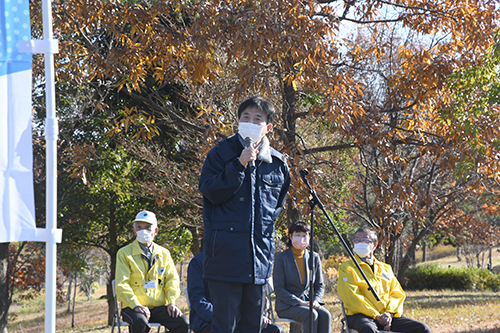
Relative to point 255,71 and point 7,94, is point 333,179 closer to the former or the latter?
point 255,71

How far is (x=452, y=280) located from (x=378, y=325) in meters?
15.8

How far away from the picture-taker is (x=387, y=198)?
5383 millimetres

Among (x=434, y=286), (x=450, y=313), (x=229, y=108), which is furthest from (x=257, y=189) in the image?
(x=434, y=286)

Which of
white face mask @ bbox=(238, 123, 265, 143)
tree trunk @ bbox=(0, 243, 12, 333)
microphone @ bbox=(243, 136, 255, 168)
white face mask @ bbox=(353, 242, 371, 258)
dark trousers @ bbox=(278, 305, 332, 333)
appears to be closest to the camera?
microphone @ bbox=(243, 136, 255, 168)

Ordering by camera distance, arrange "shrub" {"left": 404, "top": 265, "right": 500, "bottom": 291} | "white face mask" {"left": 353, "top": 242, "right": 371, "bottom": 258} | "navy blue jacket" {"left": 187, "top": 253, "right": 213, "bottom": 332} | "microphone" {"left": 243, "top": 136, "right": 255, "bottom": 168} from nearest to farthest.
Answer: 1. "microphone" {"left": 243, "top": 136, "right": 255, "bottom": 168}
2. "navy blue jacket" {"left": 187, "top": 253, "right": 213, "bottom": 332}
3. "white face mask" {"left": 353, "top": 242, "right": 371, "bottom": 258}
4. "shrub" {"left": 404, "top": 265, "right": 500, "bottom": 291}

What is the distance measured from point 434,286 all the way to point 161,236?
1211 cm

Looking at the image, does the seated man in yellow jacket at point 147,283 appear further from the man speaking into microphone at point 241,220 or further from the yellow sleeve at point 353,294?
the man speaking into microphone at point 241,220

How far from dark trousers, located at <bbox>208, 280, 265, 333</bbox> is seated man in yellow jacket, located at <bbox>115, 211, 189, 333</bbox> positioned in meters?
2.50

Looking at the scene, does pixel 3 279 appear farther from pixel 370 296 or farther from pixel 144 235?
pixel 370 296

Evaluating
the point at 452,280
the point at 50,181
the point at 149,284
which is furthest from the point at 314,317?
the point at 452,280

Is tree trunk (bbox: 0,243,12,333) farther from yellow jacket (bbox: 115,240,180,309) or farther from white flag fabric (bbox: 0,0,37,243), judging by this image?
white flag fabric (bbox: 0,0,37,243)

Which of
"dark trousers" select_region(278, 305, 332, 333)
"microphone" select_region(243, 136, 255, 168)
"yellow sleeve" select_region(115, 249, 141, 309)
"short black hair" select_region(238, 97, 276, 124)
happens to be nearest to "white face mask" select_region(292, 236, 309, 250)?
"dark trousers" select_region(278, 305, 332, 333)

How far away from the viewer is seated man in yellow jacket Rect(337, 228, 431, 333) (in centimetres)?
470

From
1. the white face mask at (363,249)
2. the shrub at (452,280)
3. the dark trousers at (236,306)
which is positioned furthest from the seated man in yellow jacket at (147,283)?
the shrub at (452,280)
